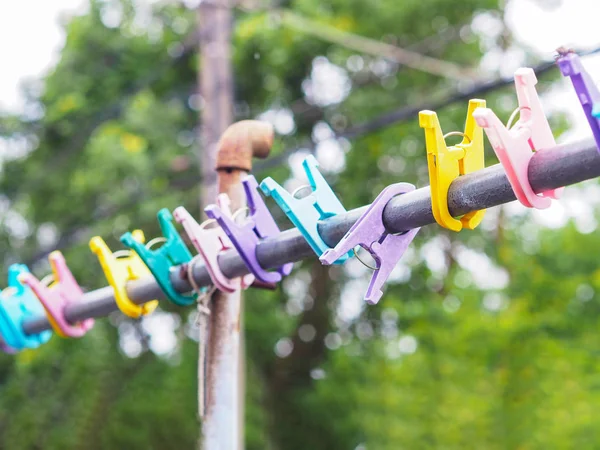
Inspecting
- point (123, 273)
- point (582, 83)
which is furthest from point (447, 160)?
point (123, 273)

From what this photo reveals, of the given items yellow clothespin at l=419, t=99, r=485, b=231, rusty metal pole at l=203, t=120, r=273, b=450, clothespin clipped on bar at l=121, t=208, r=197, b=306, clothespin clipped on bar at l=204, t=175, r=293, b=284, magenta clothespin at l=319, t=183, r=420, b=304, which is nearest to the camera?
yellow clothespin at l=419, t=99, r=485, b=231

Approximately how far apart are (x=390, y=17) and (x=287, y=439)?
5.74 meters

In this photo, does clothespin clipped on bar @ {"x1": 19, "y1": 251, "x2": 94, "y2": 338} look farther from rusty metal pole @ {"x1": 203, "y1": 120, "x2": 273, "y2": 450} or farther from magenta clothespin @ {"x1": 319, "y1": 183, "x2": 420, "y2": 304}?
magenta clothespin @ {"x1": 319, "y1": 183, "x2": 420, "y2": 304}

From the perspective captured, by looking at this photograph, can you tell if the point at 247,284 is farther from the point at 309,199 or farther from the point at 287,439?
the point at 287,439

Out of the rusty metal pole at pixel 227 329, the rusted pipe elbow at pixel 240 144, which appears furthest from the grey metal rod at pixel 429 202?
the rusted pipe elbow at pixel 240 144

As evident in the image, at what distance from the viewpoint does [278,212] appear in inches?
363

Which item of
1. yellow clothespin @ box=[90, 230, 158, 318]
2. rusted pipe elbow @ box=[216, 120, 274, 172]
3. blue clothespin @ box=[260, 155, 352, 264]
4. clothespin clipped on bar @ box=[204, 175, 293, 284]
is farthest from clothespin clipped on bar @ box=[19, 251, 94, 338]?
blue clothespin @ box=[260, 155, 352, 264]

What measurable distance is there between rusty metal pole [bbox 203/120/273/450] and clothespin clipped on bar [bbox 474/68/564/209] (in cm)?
127

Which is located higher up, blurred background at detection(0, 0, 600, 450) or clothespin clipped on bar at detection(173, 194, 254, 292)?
blurred background at detection(0, 0, 600, 450)

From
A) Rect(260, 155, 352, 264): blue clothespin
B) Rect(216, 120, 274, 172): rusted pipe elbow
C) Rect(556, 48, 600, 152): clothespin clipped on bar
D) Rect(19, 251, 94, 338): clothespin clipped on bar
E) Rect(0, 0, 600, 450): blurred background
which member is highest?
Rect(0, 0, 600, 450): blurred background

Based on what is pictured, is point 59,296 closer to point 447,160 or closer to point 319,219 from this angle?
point 319,219

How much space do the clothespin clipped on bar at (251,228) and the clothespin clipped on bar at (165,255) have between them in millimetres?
301

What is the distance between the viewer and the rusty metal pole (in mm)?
2664

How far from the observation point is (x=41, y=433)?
10312 millimetres
